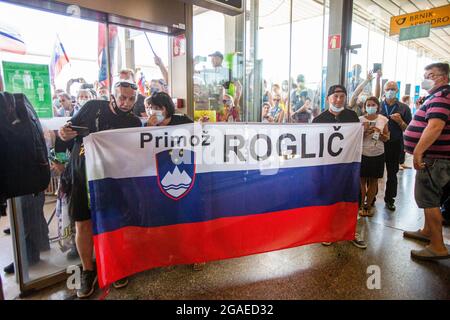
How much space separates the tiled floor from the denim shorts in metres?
0.54

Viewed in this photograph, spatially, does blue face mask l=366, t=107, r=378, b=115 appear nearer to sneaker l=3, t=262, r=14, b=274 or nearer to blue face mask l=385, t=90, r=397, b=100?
blue face mask l=385, t=90, r=397, b=100

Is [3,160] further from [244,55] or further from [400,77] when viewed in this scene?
[400,77]

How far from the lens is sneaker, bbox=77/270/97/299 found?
2125mm

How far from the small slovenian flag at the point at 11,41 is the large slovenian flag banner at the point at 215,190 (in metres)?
1.04

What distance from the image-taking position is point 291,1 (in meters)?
5.59

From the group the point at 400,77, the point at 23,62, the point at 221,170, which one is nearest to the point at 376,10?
the point at 400,77

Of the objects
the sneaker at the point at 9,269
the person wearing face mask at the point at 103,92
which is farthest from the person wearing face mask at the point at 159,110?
the sneaker at the point at 9,269

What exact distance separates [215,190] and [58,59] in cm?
205

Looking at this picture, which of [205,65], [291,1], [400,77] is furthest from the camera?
[400,77]

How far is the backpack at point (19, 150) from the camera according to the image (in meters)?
1.73

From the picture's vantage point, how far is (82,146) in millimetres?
2133

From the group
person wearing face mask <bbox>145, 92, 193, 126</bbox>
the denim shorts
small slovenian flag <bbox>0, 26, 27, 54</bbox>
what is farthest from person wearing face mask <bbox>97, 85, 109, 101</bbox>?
the denim shorts

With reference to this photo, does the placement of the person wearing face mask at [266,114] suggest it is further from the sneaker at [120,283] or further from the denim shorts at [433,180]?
the sneaker at [120,283]
